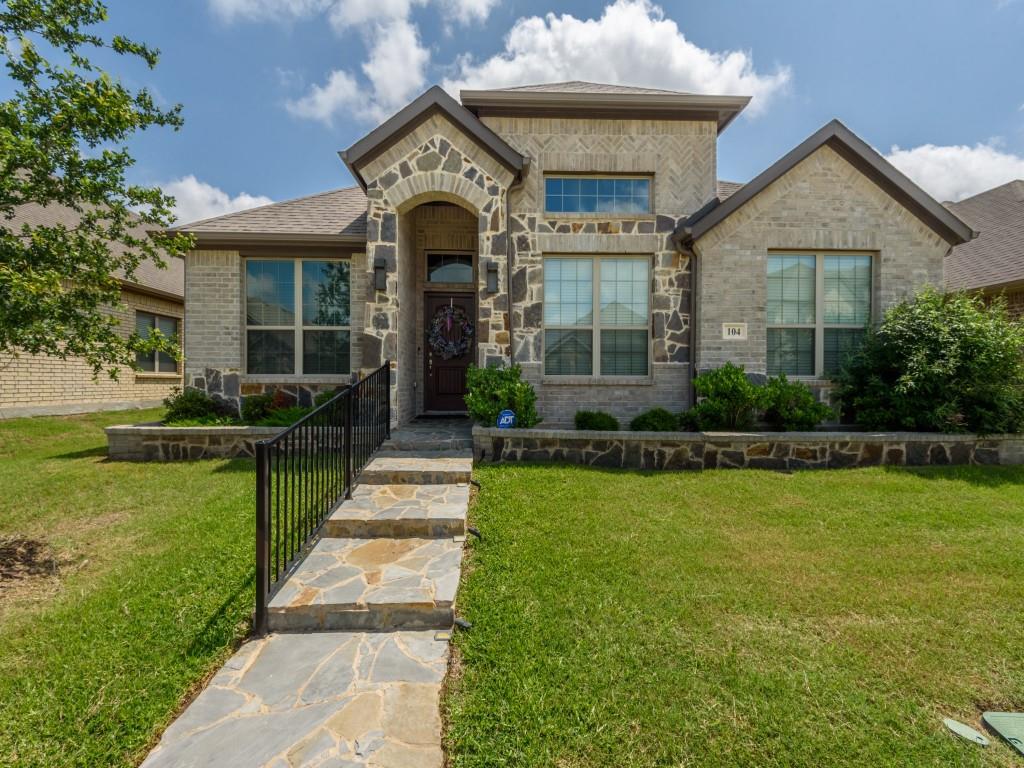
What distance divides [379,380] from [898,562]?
5.67m

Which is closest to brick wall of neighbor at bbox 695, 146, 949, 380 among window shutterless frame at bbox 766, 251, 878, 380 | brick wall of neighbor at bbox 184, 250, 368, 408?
window shutterless frame at bbox 766, 251, 878, 380

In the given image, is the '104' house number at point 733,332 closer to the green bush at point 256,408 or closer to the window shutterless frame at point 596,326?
the window shutterless frame at point 596,326

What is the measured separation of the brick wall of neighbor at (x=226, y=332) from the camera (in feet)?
26.5

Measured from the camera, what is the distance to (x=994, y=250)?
10312mm

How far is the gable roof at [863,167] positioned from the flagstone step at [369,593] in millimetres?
6323

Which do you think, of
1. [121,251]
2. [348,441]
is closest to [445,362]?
[348,441]

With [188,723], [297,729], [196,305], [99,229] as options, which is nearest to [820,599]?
[297,729]

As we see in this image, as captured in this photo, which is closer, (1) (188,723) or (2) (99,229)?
(1) (188,723)

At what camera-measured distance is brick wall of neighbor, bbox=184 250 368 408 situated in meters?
8.07

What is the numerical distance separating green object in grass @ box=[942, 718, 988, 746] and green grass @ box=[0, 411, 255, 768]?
372 cm

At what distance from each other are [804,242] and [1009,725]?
6842 millimetres

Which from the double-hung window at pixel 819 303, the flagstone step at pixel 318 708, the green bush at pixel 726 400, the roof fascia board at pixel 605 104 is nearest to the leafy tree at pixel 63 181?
the flagstone step at pixel 318 708

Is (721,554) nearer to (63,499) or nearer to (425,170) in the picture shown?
(425,170)

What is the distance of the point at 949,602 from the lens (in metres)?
3.20
